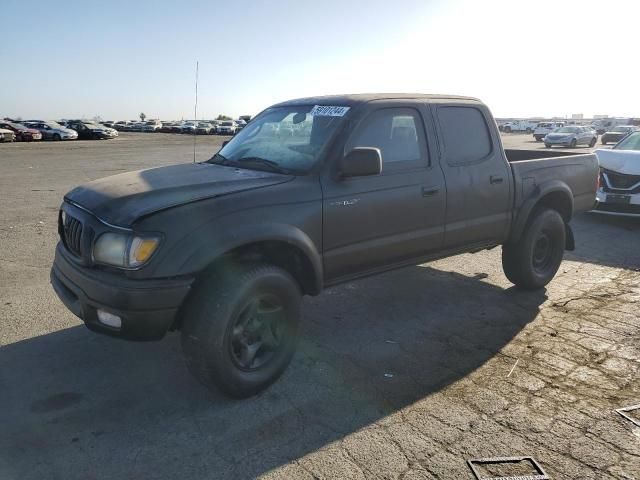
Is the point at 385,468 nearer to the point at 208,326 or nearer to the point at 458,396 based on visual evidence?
the point at 458,396

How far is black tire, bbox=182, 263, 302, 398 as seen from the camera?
124 inches

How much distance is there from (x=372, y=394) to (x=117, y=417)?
159 centimetres

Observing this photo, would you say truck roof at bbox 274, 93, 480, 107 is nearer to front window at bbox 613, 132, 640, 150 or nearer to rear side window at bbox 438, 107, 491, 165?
rear side window at bbox 438, 107, 491, 165

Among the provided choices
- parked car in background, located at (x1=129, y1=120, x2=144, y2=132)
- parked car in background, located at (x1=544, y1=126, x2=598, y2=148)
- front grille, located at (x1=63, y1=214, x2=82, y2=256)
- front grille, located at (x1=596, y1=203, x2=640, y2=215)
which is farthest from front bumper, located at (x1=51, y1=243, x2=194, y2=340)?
parked car in background, located at (x1=129, y1=120, x2=144, y2=132)

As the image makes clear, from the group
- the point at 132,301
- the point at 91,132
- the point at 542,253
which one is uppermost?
the point at 91,132

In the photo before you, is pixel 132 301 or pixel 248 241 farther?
pixel 248 241

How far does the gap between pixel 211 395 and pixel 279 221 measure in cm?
123

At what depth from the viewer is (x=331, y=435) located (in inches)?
120

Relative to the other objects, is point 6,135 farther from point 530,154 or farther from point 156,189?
point 156,189

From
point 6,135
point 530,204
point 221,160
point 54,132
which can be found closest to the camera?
point 221,160

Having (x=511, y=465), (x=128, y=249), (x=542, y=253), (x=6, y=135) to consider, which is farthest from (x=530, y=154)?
(x=6, y=135)

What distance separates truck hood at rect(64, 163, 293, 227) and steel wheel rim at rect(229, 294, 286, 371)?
759 millimetres

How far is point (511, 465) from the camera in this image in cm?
278

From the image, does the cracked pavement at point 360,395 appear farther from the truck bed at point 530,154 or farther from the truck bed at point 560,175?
the truck bed at point 530,154
